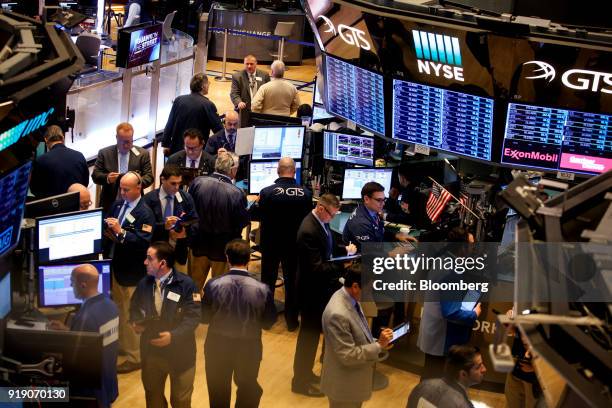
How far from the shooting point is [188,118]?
424 inches

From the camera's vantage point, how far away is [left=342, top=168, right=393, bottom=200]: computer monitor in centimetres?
933

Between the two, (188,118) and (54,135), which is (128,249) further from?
(188,118)

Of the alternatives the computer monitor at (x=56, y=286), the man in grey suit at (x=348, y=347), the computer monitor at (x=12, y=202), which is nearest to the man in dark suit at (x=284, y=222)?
the man in grey suit at (x=348, y=347)

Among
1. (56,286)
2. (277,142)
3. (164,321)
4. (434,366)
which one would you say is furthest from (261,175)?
(56,286)

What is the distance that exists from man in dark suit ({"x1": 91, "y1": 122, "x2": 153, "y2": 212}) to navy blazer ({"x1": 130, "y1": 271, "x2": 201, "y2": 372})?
2.68 m

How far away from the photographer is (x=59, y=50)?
4.66 metres

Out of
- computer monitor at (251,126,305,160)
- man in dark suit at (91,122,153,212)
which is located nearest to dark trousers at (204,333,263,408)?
man in dark suit at (91,122,153,212)

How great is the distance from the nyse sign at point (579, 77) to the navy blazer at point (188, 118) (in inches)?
182

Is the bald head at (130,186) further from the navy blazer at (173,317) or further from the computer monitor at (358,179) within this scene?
the computer monitor at (358,179)

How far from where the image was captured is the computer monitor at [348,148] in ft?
31.8

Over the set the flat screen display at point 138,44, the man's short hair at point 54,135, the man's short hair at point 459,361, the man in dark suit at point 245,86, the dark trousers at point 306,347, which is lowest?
the dark trousers at point 306,347

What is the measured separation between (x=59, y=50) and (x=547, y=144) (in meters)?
4.20

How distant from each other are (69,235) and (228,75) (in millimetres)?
10948

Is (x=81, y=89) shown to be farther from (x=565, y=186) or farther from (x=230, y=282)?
(x=565, y=186)
